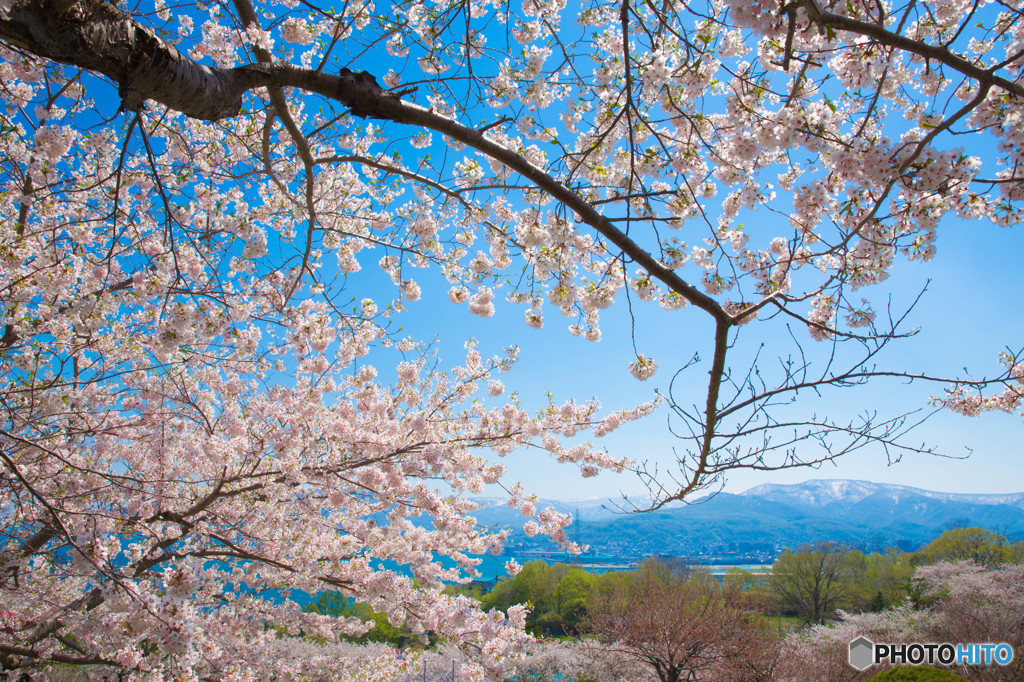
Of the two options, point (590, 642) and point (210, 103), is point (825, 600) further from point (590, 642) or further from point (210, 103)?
point (210, 103)

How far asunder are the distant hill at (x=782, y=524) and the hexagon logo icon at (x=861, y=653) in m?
87.8

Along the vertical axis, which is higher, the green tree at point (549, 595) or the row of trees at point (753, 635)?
the row of trees at point (753, 635)

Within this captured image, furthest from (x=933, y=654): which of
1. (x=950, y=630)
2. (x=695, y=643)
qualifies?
(x=695, y=643)

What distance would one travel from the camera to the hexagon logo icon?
38.5ft

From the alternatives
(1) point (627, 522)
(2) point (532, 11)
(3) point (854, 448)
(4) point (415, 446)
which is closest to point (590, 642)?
(4) point (415, 446)

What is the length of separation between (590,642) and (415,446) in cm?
1504

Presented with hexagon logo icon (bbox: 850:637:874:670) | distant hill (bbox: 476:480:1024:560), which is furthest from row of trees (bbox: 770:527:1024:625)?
distant hill (bbox: 476:480:1024:560)

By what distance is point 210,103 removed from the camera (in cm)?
140

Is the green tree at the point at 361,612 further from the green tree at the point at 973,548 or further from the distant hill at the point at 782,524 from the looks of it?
the distant hill at the point at 782,524

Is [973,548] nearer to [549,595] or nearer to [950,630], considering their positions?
[950,630]

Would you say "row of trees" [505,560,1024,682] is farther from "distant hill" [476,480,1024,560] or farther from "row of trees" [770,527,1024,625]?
"distant hill" [476,480,1024,560]

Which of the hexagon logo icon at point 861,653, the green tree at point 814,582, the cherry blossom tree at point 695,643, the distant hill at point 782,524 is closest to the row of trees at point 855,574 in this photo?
the green tree at point 814,582

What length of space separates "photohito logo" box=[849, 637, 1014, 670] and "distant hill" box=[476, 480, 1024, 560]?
88.2 metres

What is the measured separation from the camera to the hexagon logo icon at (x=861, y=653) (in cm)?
1174
